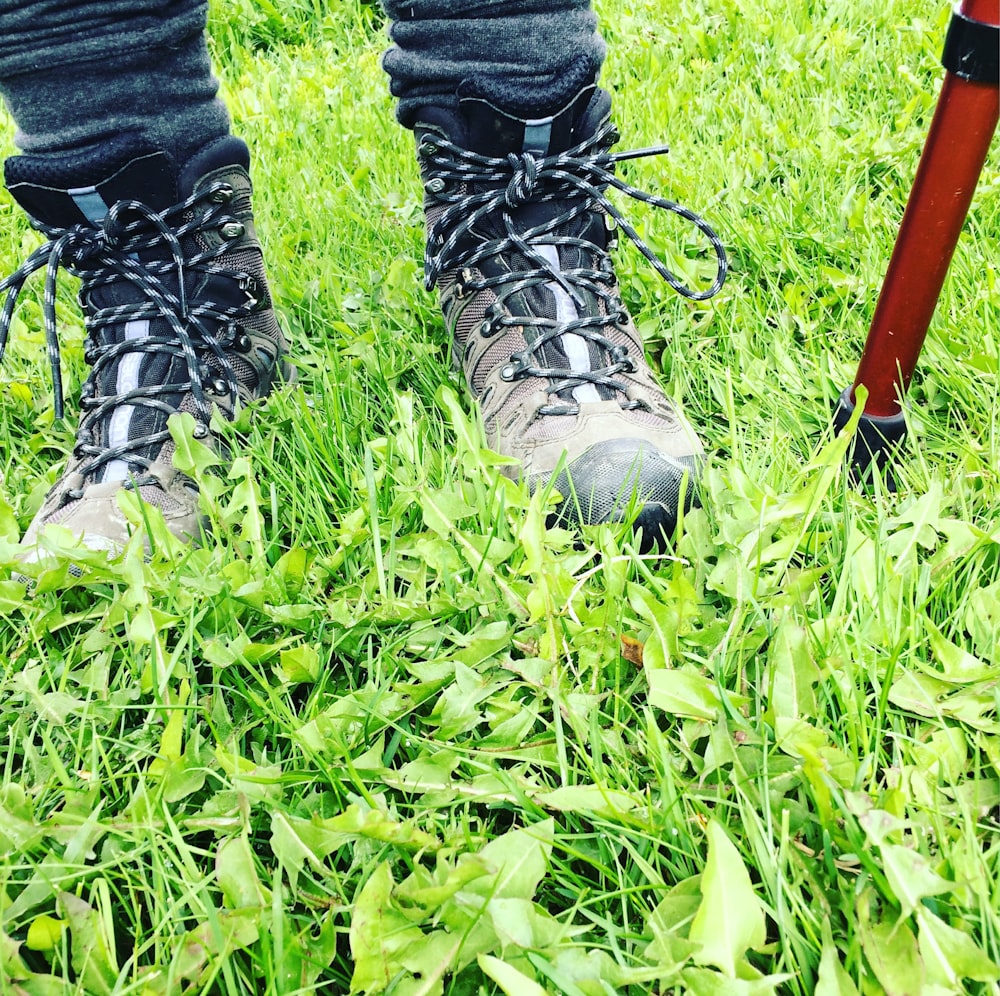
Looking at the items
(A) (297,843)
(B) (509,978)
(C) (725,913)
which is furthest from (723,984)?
(A) (297,843)

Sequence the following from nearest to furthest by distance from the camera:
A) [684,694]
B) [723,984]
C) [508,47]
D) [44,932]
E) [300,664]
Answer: [723,984] < [44,932] < [684,694] < [300,664] < [508,47]

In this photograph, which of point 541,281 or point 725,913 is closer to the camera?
point 725,913

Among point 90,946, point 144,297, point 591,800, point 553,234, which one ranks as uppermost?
point 553,234

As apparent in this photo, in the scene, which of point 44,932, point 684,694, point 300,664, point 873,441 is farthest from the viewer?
point 873,441

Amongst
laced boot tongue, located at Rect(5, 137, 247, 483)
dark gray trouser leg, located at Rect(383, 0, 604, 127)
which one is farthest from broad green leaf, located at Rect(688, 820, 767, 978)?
dark gray trouser leg, located at Rect(383, 0, 604, 127)

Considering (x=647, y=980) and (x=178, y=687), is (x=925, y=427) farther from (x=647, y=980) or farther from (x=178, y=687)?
Answer: (x=178, y=687)

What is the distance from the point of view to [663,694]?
0.80 metres

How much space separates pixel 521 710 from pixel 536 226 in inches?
30.7

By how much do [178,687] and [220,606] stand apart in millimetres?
97

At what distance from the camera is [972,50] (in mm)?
820

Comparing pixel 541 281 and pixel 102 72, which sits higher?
pixel 102 72

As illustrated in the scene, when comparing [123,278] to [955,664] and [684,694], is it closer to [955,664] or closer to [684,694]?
[684,694]

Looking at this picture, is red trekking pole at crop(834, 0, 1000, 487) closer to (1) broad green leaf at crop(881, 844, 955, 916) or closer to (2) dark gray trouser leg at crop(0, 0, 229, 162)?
(1) broad green leaf at crop(881, 844, 955, 916)

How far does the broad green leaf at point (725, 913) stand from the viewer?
2.02 ft
